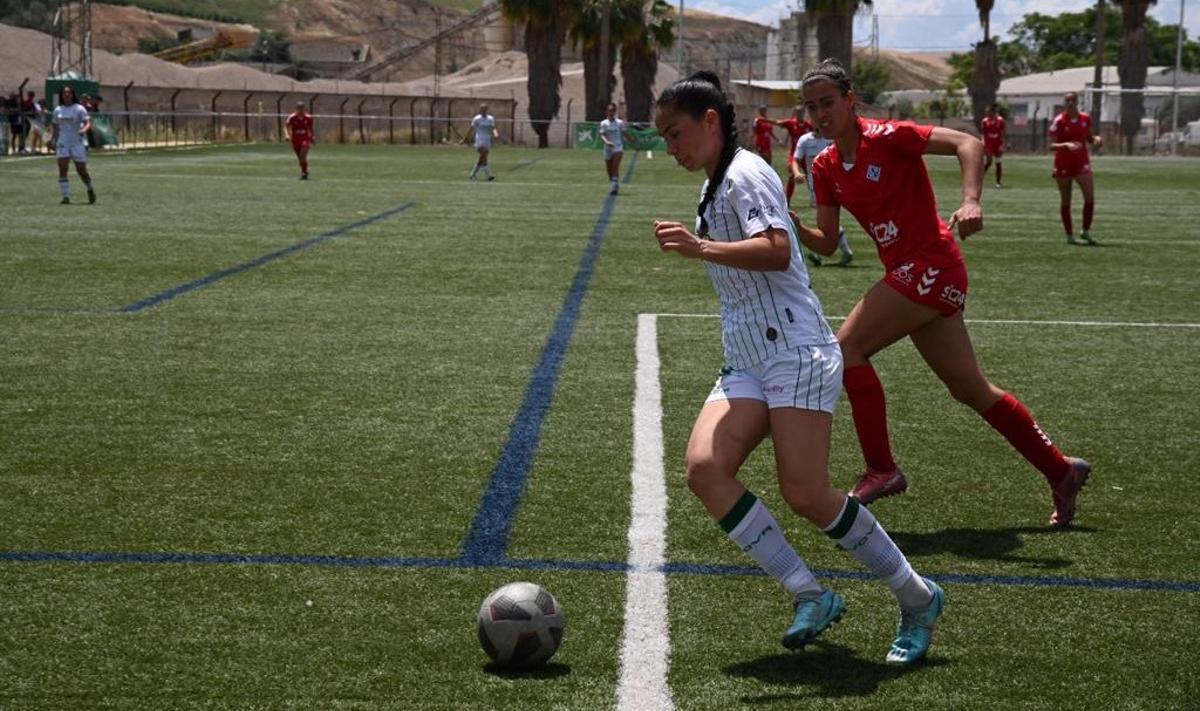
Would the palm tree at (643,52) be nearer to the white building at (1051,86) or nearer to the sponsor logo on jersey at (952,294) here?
the white building at (1051,86)

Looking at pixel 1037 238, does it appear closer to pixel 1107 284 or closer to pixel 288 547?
pixel 1107 284

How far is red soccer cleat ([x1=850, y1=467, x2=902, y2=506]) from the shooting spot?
648cm

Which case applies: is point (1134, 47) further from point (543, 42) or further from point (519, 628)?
point (519, 628)

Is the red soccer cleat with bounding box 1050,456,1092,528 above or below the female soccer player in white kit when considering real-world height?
below

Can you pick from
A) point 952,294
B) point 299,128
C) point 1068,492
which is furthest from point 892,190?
point 299,128

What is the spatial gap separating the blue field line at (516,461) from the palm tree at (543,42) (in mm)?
64191

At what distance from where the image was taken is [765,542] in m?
4.70

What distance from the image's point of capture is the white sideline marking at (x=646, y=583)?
446cm

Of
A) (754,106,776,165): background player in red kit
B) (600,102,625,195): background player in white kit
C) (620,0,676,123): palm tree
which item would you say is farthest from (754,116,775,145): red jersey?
(620,0,676,123): palm tree

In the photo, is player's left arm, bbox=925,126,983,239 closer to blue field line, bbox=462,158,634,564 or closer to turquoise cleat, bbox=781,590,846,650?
turquoise cleat, bbox=781,590,846,650

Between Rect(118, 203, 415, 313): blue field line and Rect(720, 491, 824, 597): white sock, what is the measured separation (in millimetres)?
8668

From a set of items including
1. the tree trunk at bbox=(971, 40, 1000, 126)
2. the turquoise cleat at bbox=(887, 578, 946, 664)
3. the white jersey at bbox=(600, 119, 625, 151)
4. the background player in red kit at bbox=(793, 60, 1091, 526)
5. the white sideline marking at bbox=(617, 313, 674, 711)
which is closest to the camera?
the white sideline marking at bbox=(617, 313, 674, 711)

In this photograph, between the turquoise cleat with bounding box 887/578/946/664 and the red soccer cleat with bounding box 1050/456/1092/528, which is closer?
the turquoise cleat with bounding box 887/578/946/664

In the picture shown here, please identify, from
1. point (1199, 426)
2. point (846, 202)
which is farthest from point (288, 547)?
point (1199, 426)
